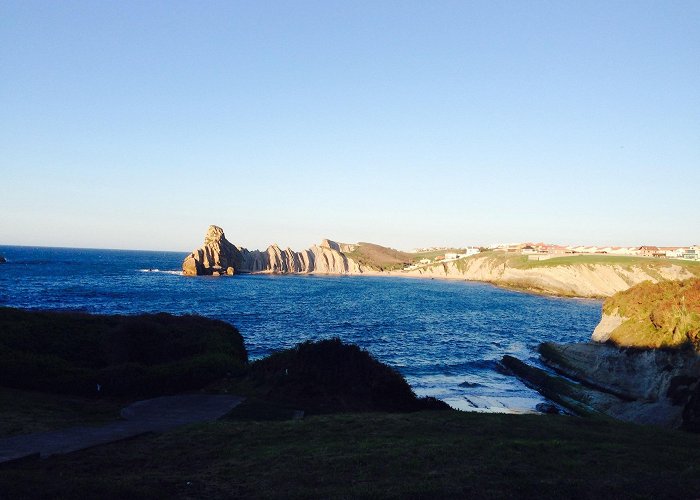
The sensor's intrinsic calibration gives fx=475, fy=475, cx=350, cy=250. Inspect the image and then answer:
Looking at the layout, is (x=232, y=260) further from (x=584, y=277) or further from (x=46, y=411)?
(x=46, y=411)

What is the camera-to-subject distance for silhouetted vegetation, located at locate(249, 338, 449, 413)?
2370cm

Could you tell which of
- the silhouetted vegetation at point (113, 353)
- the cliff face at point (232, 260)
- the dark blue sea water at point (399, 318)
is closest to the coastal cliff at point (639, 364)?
the dark blue sea water at point (399, 318)

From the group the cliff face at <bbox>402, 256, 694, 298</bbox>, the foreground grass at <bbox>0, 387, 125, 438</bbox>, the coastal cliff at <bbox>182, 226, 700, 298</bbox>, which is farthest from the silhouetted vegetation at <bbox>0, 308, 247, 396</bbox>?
the cliff face at <bbox>402, 256, 694, 298</bbox>

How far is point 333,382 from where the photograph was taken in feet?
81.9

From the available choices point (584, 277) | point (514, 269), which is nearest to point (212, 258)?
point (514, 269)

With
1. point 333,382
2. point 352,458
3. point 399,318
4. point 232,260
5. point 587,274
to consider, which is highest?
point 232,260

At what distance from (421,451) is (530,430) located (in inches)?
226

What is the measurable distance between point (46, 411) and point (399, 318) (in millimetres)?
56379

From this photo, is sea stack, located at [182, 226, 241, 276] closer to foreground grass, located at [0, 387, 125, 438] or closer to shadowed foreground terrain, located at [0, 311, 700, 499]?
foreground grass, located at [0, 387, 125, 438]

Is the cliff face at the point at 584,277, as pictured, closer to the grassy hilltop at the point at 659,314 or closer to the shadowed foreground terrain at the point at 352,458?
the grassy hilltop at the point at 659,314

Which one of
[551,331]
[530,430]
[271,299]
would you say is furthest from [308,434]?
[271,299]

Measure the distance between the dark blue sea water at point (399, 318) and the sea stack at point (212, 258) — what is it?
108 ft

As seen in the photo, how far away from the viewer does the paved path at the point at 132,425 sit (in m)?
13.8

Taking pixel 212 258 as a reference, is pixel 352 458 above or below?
below
